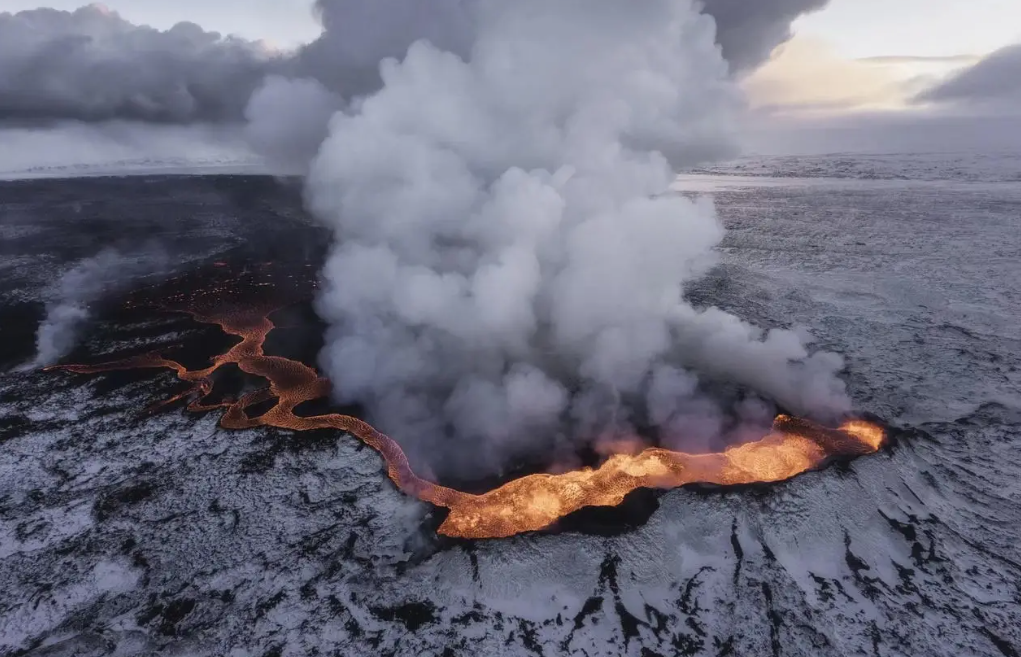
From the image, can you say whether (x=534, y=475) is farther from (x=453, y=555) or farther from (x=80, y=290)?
Result: (x=80, y=290)

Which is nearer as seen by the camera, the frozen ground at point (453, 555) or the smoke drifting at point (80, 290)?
the frozen ground at point (453, 555)

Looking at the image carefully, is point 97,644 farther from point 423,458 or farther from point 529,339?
point 529,339

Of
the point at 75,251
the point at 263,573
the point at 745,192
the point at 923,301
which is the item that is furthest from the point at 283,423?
the point at 745,192

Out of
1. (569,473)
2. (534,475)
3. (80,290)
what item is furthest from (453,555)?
(80,290)

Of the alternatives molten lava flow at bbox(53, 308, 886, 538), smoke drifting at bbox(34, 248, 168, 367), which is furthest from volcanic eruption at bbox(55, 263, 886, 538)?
smoke drifting at bbox(34, 248, 168, 367)

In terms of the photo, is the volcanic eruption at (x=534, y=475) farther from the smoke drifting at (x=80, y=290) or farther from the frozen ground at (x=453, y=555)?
the smoke drifting at (x=80, y=290)

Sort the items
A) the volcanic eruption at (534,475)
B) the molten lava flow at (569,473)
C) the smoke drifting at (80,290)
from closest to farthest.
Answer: the molten lava flow at (569,473), the volcanic eruption at (534,475), the smoke drifting at (80,290)

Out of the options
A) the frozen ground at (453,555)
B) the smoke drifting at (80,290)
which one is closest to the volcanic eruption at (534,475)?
the frozen ground at (453,555)
